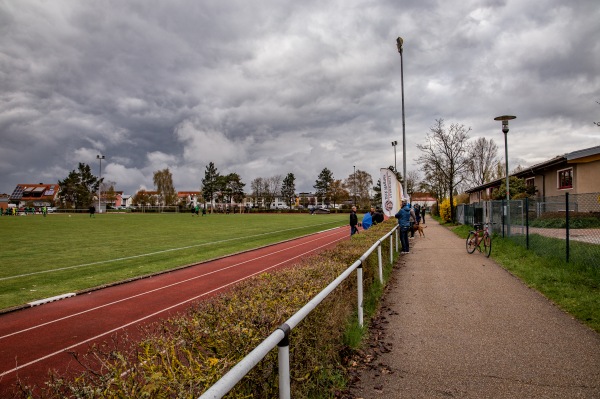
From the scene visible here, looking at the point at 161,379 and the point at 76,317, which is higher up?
the point at 161,379

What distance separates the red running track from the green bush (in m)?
0.86

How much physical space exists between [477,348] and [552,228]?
42.2 ft

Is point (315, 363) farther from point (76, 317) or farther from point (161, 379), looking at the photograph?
point (76, 317)

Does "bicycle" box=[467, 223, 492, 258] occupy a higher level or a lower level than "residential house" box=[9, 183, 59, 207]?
lower

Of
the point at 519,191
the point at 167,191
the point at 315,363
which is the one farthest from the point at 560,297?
the point at 167,191

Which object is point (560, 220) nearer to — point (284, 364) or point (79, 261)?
point (284, 364)

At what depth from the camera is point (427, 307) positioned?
714 centimetres

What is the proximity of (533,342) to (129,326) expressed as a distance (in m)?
6.41

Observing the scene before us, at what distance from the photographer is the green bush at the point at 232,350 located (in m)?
2.08

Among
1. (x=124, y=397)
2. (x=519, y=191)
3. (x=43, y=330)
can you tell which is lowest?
(x=43, y=330)

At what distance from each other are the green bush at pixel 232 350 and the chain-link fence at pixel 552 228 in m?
7.67

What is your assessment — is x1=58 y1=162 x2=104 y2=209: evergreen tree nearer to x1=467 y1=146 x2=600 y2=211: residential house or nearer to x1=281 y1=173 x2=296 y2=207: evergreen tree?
x1=281 y1=173 x2=296 y2=207: evergreen tree

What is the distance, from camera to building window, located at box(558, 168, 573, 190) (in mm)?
24469

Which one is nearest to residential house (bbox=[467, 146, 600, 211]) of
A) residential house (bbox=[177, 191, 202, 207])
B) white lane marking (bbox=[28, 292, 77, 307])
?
white lane marking (bbox=[28, 292, 77, 307])
